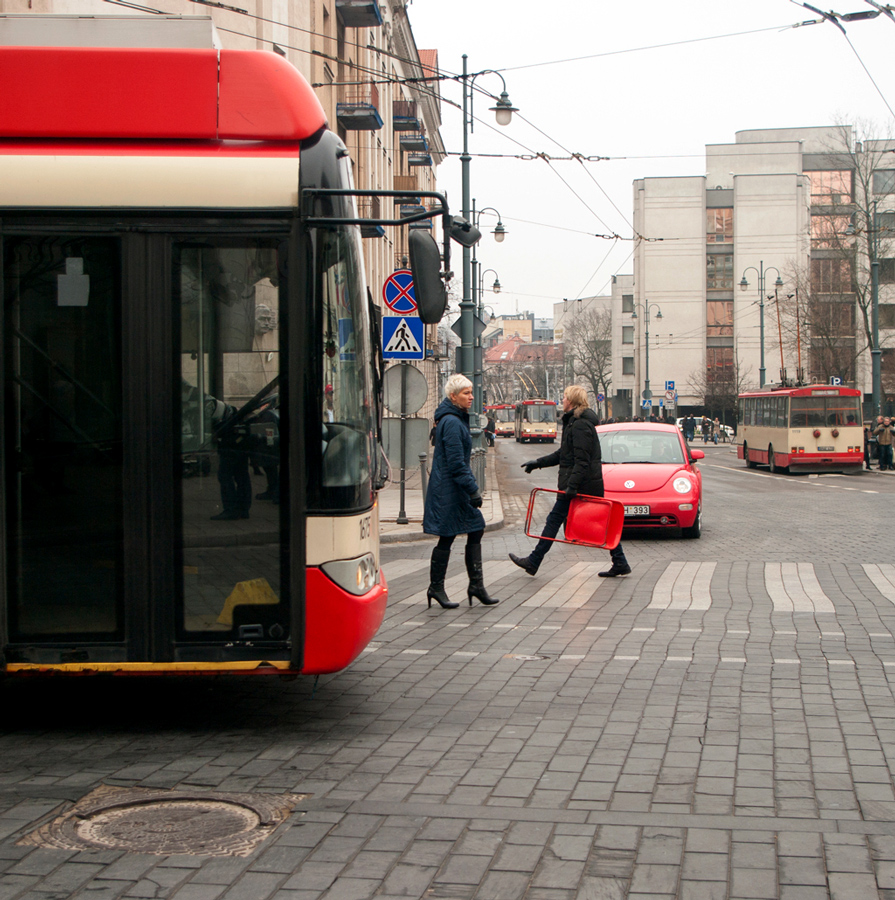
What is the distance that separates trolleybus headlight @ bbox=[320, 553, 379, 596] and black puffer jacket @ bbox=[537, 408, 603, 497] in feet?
18.6

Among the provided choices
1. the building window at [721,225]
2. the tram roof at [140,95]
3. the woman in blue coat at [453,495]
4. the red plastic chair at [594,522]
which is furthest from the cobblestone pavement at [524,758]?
the building window at [721,225]

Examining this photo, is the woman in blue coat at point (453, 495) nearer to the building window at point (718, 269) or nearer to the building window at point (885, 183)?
the building window at point (885, 183)

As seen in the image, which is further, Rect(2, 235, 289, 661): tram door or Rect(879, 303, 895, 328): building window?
Rect(879, 303, 895, 328): building window

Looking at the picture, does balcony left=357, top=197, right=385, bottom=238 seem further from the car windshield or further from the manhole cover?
the car windshield

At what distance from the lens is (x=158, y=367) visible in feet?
18.2

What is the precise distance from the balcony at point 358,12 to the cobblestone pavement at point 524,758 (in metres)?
26.4

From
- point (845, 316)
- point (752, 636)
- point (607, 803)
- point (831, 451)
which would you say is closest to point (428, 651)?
point (752, 636)

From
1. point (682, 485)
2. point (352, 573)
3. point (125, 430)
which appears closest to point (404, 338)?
point (682, 485)

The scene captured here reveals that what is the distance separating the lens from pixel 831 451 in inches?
1367

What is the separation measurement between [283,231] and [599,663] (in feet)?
11.7

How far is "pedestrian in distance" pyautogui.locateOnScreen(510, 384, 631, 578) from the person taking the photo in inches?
451

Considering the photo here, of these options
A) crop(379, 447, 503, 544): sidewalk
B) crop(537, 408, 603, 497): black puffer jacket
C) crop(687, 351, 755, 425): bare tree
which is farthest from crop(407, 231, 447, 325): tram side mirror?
crop(687, 351, 755, 425): bare tree

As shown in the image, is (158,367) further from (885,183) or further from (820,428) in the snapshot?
(885,183)

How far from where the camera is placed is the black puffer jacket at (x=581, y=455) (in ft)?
37.5
